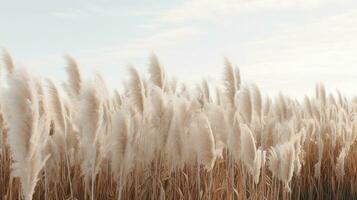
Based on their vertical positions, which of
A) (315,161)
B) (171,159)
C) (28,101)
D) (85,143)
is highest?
(28,101)

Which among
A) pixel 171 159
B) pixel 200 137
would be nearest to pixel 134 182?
pixel 171 159

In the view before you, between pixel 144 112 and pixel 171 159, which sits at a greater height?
pixel 144 112

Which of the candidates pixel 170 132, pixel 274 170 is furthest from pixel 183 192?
pixel 274 170

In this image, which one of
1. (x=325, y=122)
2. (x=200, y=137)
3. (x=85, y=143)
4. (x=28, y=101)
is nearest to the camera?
(x=28, y=101)

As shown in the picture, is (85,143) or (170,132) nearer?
(85,143)

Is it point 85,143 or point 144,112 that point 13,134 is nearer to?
point 85,143

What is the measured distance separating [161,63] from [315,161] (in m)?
2.95

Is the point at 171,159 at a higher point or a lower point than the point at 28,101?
lower

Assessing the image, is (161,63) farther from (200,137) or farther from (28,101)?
(28,101)

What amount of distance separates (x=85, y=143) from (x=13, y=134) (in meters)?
0.64

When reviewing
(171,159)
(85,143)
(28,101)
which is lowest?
(171,159)

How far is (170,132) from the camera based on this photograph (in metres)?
3.53

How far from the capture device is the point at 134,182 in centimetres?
358

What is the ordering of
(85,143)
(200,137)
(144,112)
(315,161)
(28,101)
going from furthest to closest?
(315,161) → (144,112) → (200,137) → (85,143) → (28,101)
